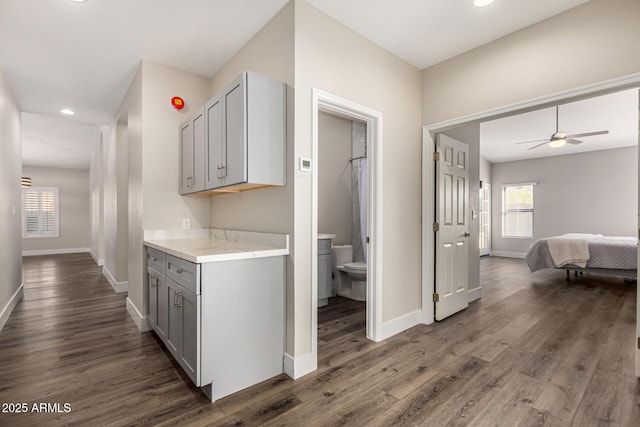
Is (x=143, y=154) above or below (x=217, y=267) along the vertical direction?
Result: above

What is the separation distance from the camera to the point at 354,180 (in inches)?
193

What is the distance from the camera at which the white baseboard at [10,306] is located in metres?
3.22

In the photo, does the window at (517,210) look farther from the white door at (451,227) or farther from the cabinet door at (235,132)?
the cabinet door at (235,132)

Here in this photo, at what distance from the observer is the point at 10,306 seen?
359cm

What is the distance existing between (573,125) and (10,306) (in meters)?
9.11

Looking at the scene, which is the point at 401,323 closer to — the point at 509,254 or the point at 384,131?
the point at 384,131

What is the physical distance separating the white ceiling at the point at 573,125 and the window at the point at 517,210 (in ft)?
3.84

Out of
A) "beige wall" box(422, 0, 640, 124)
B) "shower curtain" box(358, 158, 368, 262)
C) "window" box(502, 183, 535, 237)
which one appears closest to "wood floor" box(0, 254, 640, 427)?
"shower curtain" box(358, 158, 368, 262)

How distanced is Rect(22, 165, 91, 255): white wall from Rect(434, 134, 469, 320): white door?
1091cm

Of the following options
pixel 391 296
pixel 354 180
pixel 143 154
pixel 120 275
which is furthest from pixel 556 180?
pixel 120 275

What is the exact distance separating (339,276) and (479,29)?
3257 mm

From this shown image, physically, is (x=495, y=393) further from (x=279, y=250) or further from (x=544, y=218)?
(x=544, y=218)

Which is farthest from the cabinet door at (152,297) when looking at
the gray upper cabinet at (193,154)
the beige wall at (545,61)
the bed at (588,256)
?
the bed at (588,256)

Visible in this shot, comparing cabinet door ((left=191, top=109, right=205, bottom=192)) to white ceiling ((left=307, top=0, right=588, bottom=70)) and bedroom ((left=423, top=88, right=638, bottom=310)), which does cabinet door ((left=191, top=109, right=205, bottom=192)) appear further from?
bedroom ((left=423, top=88, right=638, bottom=310))
